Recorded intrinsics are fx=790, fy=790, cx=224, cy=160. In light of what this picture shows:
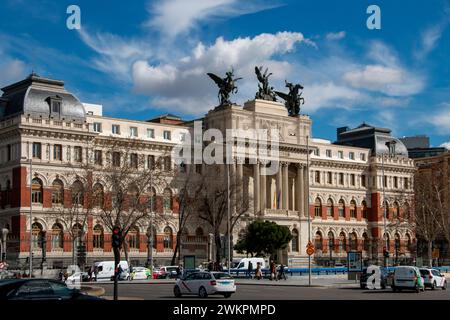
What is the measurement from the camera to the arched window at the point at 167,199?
324 ft

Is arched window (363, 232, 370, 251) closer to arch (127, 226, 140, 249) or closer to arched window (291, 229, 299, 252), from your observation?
arched window (291, 229, 299, 252)

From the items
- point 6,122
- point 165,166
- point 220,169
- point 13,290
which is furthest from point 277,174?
point 13,290

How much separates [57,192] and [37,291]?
216ft

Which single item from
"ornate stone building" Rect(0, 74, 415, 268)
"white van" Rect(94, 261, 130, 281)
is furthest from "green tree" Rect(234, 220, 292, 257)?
"white van" Rect(94, 261, 130, 281)

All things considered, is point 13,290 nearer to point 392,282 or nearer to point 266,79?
point 392,282

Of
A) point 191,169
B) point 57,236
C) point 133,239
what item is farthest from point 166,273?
point 191,169

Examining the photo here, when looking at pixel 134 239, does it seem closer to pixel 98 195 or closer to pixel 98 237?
pixel 98 237

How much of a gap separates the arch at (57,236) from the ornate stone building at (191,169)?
11 centimetres

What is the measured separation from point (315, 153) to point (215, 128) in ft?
74.5

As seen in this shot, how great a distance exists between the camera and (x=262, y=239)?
302 feet

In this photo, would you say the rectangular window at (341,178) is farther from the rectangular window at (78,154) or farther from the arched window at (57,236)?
the arched window at (57,236)

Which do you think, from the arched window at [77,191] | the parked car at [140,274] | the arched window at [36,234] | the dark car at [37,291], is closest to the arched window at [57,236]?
the arched window at [36,234]

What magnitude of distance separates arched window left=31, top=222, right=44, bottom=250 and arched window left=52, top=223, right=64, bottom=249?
160 cm

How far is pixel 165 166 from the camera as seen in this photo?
9731 cm
